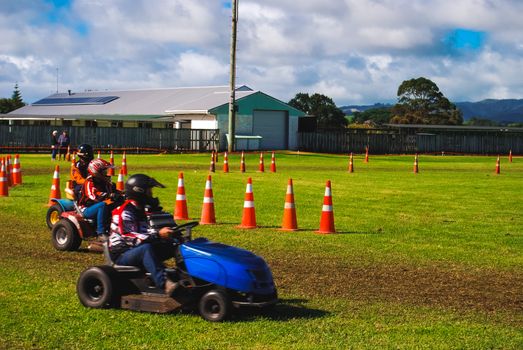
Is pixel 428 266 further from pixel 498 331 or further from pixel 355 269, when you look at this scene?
pixel 498 331

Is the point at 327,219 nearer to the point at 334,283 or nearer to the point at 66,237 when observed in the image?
the point at 66,237

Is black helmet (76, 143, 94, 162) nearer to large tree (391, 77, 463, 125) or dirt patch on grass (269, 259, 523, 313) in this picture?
dirt patch on grass (269, 259, 523, 313)

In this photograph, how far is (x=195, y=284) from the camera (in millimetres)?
8289

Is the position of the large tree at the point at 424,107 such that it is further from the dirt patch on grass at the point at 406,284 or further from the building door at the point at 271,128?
the dirt patch on grass at the point at 406,284

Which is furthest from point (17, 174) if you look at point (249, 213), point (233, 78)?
point (233, 78)

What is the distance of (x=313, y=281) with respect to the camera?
34.4ft

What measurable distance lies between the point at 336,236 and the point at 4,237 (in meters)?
5.42


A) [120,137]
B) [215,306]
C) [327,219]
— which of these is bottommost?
[215,306]

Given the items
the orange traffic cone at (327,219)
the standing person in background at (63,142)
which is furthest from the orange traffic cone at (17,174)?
the standing person in background at (63,142)

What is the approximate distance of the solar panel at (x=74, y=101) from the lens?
270ft

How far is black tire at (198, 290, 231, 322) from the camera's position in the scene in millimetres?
8055

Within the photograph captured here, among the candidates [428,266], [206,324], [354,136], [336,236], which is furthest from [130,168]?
[354,136]

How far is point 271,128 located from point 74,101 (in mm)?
27065

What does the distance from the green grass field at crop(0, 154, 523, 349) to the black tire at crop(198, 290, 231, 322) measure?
92 mm
